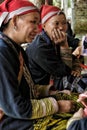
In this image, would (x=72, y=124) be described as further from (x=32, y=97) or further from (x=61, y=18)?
(x=61, y=18)

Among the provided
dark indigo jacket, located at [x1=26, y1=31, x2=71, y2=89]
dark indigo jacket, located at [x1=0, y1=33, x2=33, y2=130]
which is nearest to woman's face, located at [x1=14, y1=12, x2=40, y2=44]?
dark indigo jacket, located at [x1=0, y1=33, x2=33, y2=130]

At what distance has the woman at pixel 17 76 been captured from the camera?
184 cm

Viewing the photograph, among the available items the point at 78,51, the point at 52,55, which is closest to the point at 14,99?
the point at 52,55

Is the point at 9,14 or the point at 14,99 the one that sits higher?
the point at 9,14

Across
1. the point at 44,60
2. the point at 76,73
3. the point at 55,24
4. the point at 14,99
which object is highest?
the point at 55,24

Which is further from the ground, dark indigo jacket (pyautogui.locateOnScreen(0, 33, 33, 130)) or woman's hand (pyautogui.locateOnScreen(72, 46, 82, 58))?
dark indigo jacket (pyautogui.locateOnScreen(0, 33, 33, 130))

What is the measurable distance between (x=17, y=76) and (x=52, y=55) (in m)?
1.00

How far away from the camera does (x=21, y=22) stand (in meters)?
2.03

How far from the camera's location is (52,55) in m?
2.89

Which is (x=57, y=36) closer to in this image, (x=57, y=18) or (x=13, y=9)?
(x=57, y=18)

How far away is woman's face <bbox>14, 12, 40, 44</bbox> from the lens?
203 cm

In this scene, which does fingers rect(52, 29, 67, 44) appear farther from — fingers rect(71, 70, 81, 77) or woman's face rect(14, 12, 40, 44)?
woman's face rect(14, 12, 40, 44)

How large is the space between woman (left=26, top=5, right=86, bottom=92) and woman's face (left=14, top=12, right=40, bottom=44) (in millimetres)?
740

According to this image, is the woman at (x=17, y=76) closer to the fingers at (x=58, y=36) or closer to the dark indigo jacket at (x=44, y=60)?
the dark indigo jacket at (x=44, y=60)
